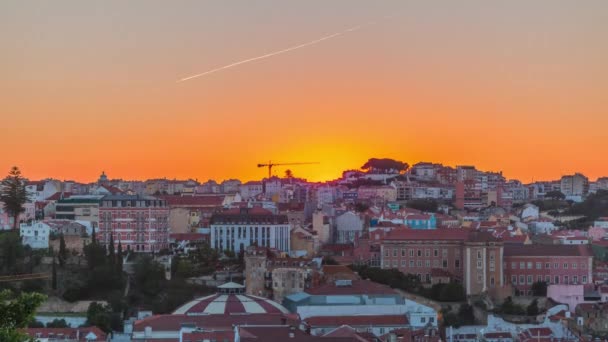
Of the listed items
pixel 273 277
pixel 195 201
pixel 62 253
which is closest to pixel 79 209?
pixel 195 201

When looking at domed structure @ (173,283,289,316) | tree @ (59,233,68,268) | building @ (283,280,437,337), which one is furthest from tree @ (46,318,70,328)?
building @ (283,280,437,337)

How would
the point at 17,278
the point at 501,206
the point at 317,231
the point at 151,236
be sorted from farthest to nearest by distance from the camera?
the point at 501,206 → the point at 317,231 → the point at 151,236 → the point at 17,278

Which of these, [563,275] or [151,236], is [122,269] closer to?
[151,236]

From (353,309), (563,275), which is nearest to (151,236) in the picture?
(353,309)

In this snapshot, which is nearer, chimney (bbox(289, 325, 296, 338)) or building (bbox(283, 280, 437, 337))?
chimney (bbox(289, 325, 296, 338))

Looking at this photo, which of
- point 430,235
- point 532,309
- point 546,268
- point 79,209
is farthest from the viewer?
point 79,209

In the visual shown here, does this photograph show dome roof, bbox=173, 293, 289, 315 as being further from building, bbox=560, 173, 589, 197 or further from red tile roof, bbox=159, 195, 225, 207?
building, bbox=560, 173, 589, 197

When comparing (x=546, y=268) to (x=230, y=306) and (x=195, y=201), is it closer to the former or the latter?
(x=230, y=306)
